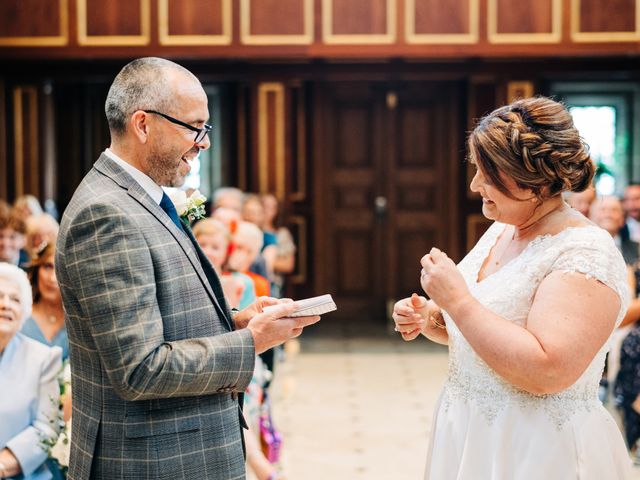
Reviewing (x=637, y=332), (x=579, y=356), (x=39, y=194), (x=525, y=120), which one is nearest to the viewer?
(x=579, y=356)

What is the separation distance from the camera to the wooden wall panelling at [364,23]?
9812 millimetres

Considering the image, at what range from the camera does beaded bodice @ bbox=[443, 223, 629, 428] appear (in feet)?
7.71

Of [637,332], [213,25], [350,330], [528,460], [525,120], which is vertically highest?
[213,25]

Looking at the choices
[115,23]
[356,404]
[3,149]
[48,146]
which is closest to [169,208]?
[356,404]

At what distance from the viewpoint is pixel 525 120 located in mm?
2414

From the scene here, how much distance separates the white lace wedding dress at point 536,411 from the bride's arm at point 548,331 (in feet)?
0.20

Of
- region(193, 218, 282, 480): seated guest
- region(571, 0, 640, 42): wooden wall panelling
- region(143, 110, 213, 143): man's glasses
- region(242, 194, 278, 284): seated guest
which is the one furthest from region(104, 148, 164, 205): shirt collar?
region(571, 0, 640, 42): wooden wall panelling

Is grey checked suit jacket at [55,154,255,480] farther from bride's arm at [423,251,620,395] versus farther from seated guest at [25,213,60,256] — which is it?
seated guest at [25,213,60,256]

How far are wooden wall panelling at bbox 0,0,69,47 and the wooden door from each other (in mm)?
2992

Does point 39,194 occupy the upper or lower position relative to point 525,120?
lower

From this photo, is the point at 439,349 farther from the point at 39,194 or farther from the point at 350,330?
the point at 39,194

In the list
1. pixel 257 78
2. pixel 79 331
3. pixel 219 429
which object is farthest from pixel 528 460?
pixel 257 78

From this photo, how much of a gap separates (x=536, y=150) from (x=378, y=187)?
9045 millimetres

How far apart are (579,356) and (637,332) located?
4.38 m
